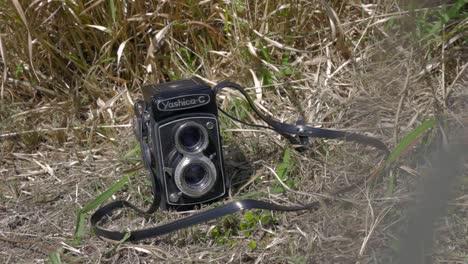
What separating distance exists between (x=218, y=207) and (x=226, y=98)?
0.58m

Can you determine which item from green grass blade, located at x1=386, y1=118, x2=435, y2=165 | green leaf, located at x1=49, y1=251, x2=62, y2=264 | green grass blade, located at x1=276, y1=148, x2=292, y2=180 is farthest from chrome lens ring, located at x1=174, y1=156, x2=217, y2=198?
green grass blade, located at x1=386, y1=118, x2=435, y2=165

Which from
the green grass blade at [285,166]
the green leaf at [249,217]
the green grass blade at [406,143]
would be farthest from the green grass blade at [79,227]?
the green grass blade at [406,143]

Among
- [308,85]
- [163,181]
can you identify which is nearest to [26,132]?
[163,181]

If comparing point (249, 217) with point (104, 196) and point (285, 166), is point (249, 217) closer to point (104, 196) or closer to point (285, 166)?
point (285, 166)

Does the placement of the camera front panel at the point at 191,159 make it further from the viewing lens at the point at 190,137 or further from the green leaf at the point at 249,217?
the green leaf at the point at 249,217

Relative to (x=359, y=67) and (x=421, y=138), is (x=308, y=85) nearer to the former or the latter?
(x=359, y=67)

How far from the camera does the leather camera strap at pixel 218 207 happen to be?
173 centimetres

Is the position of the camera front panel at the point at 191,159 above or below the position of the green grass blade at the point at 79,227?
above

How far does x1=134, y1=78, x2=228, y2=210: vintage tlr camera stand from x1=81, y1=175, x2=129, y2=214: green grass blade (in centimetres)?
11

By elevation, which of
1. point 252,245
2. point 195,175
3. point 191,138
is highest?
point 191,138

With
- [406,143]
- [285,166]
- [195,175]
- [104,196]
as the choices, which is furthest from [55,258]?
[406,143]

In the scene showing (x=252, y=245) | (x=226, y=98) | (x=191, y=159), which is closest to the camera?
(x=252, y=245)

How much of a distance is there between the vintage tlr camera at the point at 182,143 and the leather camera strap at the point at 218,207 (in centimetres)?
1

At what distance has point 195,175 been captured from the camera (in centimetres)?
188
